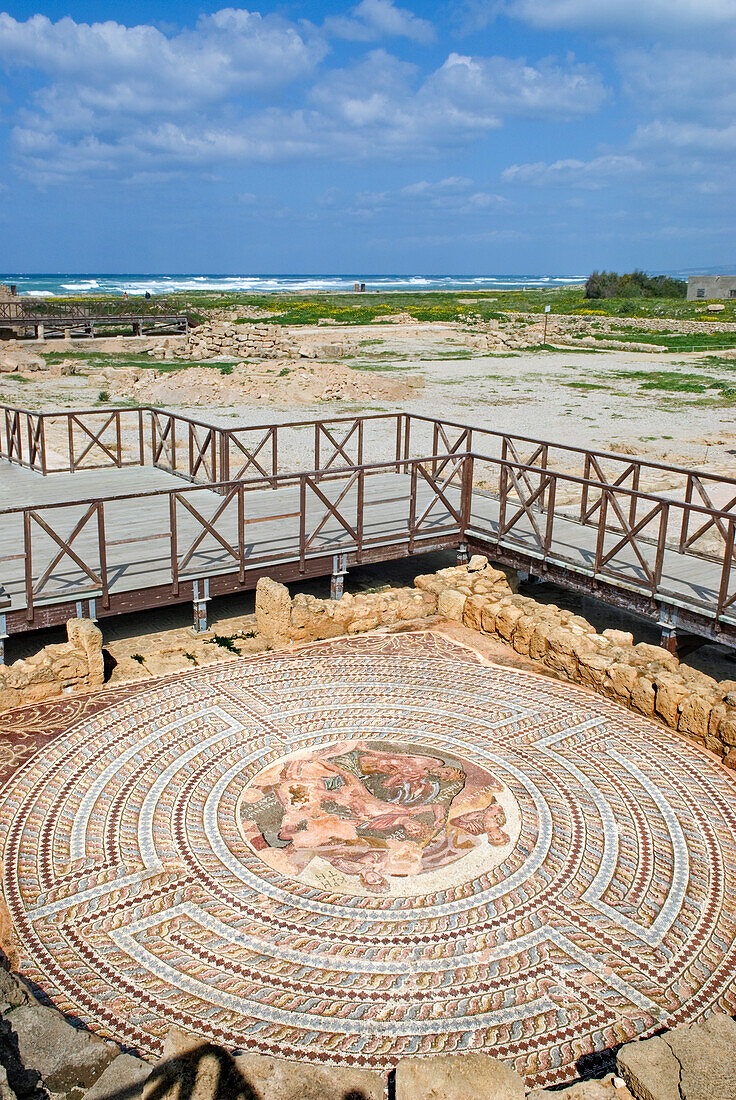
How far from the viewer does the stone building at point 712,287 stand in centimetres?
8312

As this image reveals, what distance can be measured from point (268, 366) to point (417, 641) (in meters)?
23.3

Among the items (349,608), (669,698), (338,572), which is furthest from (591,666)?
(338,572)

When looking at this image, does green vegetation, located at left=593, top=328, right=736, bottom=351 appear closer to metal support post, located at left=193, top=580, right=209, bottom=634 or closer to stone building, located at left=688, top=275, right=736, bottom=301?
stone building, located at left=688, top=275, right=736, bottom=301

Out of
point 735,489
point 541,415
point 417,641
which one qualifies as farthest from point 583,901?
point 541,415

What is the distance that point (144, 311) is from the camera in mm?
50312

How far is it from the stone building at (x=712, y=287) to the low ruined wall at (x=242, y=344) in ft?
177

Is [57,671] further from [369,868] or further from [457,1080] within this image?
[457,1080]

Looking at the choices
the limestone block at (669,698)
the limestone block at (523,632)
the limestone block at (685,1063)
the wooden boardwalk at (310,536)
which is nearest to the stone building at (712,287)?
the wooden boardwalk at (310,536)

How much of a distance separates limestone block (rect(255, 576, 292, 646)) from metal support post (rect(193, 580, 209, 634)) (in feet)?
2.15

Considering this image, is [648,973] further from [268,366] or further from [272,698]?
[268,366]

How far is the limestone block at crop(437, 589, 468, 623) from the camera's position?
9.93 metres

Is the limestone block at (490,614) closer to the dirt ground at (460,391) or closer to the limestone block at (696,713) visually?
the limestone block at (696,713)

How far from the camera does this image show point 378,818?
615 cm

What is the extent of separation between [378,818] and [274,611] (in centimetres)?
337
